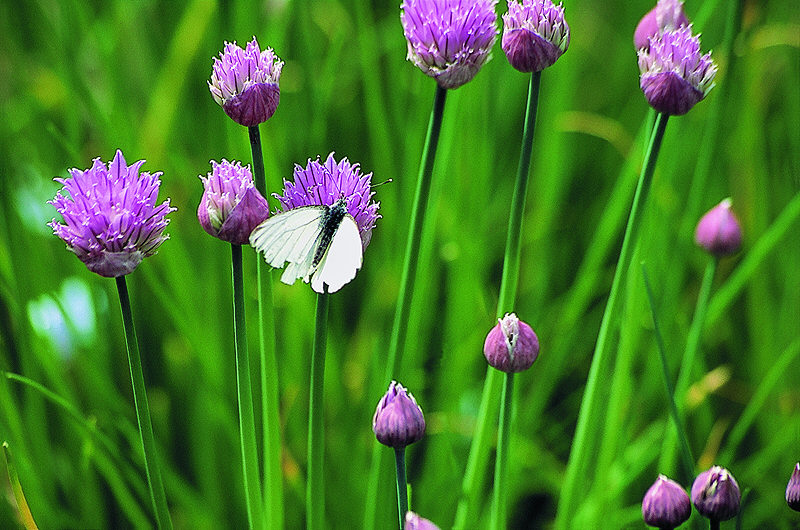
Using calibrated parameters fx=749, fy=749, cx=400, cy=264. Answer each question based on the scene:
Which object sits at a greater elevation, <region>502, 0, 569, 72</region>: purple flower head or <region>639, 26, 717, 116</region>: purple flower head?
<region>502, 0, 569, 72</region>: purple flower head

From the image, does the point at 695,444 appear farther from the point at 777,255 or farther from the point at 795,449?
the point at 777,255

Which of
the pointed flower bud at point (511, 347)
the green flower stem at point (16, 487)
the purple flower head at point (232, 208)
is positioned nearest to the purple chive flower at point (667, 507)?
the pointed flower bud at point (511, 347)

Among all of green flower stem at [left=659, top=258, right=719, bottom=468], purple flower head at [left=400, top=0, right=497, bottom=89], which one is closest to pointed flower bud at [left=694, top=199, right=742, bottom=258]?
green flower stem at [left=659, top=258, right=719, bottom=468]

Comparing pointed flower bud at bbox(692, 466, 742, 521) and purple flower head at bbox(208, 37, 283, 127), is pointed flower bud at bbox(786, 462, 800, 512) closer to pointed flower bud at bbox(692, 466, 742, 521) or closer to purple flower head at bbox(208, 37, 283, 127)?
pointed flower bud at bbox(692, 466, 742, 521)

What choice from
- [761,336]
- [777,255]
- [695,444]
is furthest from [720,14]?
[695,444]

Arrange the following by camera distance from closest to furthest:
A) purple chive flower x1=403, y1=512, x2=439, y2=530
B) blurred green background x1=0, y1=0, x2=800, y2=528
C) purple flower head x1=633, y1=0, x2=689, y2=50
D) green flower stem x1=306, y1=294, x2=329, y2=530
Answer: purple chive flower x1=403, y1=512, x2=439, y2=530
green flower stem x1=306, y1=294, x2=329, y2=530
purple flower head x1=633, y1=0, x2=689, y2=50
blurred green background x1=0, y1=0, x2=800, y2=528

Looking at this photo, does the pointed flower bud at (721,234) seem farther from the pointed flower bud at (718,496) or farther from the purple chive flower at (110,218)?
the purple chive flower at (110,218)

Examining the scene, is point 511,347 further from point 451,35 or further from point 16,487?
point 16,487
